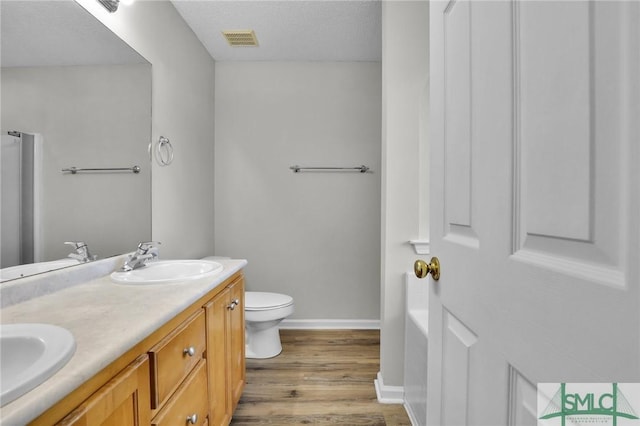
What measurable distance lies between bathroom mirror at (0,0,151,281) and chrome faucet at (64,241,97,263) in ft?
0.06

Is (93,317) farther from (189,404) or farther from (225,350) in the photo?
(225,350)

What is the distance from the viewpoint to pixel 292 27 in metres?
2.46

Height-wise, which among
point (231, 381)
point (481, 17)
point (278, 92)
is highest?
point (278, 92)

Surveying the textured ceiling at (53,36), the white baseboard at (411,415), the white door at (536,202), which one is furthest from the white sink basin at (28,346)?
the white baseboard at (411,415)

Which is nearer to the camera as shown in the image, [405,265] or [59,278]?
[59,278]

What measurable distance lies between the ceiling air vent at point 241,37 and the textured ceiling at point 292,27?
1.6 inches

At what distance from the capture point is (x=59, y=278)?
1229 mm

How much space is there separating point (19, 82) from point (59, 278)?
2.31ft

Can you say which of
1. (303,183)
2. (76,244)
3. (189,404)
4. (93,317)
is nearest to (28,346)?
(93,317)

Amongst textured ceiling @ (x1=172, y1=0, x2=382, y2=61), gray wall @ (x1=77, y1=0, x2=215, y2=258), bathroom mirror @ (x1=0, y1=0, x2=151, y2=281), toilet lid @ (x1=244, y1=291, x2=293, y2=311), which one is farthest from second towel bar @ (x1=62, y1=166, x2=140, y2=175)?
textured ceiling @ (x1=172, y1=0, x2=382, y2=61)

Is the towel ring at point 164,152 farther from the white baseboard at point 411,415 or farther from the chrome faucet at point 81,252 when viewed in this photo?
the white baseboard at point 411,415

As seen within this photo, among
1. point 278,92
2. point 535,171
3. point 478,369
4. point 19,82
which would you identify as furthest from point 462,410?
point 278,92

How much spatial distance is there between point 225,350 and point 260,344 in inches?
37.0

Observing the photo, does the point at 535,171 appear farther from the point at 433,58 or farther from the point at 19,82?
the point at 19,82
